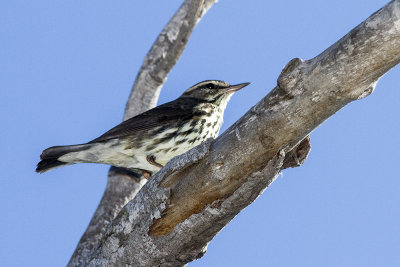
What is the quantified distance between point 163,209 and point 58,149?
2.40 m

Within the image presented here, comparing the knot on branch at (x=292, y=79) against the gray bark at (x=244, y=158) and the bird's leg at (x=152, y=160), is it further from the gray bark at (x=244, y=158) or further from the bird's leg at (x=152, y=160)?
the bird's leg at (x=152, y=160)

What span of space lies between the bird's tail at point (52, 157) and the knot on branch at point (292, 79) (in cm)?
344

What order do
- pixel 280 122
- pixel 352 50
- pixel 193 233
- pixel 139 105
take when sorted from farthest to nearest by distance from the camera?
pixel 139 105 → pixel 193 233 → pixel 280 122 → pixel 352 50

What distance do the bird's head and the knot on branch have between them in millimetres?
3715

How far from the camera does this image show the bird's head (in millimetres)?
8664

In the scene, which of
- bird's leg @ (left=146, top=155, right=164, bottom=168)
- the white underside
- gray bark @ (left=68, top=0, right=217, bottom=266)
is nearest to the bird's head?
the white underside

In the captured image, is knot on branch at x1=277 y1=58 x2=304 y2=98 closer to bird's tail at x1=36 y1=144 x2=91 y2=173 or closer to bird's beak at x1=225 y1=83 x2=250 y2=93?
bird's tail at x1=36 y1=144 x2=91 y2=173

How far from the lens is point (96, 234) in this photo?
8.19 metres

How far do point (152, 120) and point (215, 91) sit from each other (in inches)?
49.9

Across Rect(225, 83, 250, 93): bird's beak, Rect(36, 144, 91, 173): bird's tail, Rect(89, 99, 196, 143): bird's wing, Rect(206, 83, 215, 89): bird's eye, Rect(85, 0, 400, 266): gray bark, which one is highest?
Rect(206, 83, 215, 89): bird's eye

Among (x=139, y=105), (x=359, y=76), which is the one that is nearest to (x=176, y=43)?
(x=139, y=105)

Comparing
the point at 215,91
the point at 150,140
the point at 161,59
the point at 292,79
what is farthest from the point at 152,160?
the point at 292,79

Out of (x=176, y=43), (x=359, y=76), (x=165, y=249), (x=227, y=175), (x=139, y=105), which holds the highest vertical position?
(x=176, y=43)

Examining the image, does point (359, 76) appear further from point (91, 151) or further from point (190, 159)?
point (91, 151)
